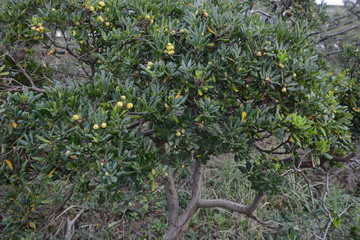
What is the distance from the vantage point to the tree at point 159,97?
1.41 meters

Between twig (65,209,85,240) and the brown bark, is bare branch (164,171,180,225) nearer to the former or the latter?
the brown bark

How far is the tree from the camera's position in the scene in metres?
1.41

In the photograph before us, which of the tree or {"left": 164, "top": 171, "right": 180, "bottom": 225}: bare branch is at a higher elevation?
the tree

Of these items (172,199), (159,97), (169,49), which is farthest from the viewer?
(172,199)

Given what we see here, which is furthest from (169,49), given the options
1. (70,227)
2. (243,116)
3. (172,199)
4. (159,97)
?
(70,227)

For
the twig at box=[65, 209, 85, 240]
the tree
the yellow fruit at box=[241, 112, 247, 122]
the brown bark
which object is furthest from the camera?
the twig at box=[65, 209, 85, 240]

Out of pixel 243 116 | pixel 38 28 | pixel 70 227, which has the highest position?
pixel 38 28

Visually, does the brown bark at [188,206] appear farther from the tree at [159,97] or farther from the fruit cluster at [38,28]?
the fruit cluster at [38,28]

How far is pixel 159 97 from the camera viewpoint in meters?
1.51

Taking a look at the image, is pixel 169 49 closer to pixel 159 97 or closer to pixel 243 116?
pixel 159 97

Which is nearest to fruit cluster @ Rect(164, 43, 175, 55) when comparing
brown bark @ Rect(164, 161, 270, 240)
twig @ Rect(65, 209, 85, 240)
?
brown bark @ Rect(164, 161, 270, 240)

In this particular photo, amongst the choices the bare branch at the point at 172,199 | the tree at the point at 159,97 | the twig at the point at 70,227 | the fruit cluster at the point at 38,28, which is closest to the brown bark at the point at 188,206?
the bare branch at the point at 172,199

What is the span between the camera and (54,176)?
1.59 m

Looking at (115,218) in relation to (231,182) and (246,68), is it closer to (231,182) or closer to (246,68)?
(231,182)
